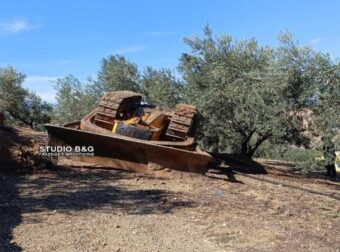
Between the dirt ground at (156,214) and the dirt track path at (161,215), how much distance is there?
0.4 inches

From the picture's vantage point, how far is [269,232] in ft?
19.7

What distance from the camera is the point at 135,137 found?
10.5 metres

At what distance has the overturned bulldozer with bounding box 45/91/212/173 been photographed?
32.4 feet

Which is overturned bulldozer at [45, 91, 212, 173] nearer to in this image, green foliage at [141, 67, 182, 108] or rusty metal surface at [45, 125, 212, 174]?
rusty metal surface at [45, 125, 212, 174]

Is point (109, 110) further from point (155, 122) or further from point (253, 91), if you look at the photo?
point (253, 91)

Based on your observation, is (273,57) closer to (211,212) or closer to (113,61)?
(211,212)

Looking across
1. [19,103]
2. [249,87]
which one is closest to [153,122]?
[249,87]

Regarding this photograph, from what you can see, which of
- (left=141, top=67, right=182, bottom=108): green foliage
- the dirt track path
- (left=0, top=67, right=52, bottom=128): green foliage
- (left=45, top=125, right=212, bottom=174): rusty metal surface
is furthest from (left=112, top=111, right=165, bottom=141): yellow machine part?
(left=0, top=67, right=52, bottom=128): green foliage

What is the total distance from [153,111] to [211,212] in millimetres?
5183

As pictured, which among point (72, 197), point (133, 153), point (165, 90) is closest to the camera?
point (72, 197)

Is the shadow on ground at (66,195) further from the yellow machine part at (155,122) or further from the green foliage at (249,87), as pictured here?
the green foliage at (249,87)

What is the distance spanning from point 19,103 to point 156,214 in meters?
27.7

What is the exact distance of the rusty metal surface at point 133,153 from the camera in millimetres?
9820

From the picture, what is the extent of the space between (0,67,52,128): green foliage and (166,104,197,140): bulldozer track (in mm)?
20232
